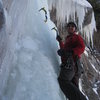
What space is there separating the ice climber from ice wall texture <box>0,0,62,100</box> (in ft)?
0.44

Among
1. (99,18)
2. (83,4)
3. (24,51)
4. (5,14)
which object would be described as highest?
(5,14)

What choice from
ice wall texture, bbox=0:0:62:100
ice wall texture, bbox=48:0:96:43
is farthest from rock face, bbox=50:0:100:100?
ice wall texture, bbox=0:0:62:100

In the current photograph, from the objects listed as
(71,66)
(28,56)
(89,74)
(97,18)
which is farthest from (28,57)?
(97,18)

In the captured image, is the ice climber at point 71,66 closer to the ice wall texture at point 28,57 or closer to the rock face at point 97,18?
the ice wall texture at point 28,57

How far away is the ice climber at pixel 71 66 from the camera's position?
455 centimetres

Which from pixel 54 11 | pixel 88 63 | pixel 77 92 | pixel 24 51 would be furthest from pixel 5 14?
pixel 88 63

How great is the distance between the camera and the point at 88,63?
9.49m

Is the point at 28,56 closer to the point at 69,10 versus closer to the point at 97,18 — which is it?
the point at 69,10

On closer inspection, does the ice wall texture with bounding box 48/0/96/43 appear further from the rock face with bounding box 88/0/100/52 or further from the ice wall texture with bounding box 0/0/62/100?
the rock face with bounding box 88/0/100/52

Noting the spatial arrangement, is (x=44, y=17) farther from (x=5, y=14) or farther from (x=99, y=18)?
(x=99, y=18)

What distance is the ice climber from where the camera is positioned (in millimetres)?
4547

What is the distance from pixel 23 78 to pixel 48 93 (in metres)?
0.37

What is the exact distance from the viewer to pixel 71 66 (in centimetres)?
460

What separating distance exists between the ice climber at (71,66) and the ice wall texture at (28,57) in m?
0.13
